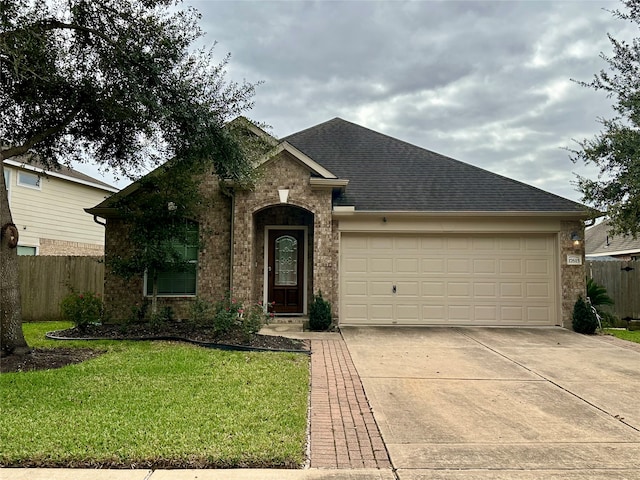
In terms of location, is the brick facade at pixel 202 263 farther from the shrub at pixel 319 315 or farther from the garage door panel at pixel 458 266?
the garage door panel at pixel 458 266

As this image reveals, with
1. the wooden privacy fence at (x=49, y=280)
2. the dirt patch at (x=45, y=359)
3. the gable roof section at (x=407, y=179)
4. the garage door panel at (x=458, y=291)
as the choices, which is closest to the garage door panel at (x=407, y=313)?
the garage door panel at (x=458, y=291)

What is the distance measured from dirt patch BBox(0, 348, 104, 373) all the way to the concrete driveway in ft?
14.7

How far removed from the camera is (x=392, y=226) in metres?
11.5

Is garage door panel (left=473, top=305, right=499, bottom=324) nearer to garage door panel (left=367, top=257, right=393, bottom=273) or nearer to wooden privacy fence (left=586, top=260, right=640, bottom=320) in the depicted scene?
garage door panel (left=367, top=257, right=393, bottom=273)

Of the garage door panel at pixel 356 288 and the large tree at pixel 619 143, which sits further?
Result: the garage door panel at pixel 356 288

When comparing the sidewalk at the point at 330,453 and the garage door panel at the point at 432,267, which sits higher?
the garage door panel at the point at 432,267

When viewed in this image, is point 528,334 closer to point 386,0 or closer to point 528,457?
point 528,457

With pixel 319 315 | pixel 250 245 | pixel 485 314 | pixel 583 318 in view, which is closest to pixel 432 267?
pixel 485 314

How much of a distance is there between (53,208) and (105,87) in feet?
37.1

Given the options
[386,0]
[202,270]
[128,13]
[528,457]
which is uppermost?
[386,0]

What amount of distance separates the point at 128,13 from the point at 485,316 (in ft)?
34.0

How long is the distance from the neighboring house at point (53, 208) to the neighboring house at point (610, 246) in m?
21.6

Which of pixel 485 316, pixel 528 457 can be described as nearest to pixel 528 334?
pixel 485 316

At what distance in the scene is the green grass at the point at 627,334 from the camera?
10550mm
